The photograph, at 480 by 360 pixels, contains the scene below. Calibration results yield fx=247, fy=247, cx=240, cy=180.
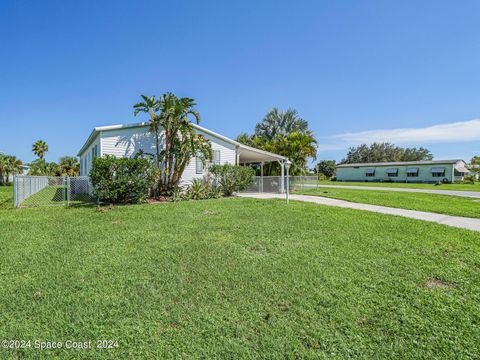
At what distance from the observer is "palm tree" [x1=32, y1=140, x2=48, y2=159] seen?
1544 inches

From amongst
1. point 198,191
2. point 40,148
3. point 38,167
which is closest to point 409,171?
point 198,191

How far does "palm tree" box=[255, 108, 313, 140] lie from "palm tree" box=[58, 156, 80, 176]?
85.2 ft

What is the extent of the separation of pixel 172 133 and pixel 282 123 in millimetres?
20400

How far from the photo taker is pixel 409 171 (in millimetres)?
41969

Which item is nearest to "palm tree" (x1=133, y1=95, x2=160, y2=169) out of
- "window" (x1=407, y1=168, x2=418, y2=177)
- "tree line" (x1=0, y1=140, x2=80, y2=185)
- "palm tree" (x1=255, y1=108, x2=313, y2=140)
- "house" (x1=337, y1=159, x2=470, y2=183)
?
"palm tree" (x1=255, y1=108, x2=313, y2=140)

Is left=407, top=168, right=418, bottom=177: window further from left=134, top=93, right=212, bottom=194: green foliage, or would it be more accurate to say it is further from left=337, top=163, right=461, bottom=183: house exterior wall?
left=134, top=93, right=212, bottom=194: green foliage

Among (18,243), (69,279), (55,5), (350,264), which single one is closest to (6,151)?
(55,5)

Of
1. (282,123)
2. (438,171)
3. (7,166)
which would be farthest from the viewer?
(438,171)

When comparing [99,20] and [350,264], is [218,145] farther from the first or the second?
[350,264]

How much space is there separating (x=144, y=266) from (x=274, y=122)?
28.4 meters

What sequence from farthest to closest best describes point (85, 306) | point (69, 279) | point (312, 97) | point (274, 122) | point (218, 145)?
1. point (274, 122)
2. point (312, 97)
3. point (218, 145)
4. point (69, 279)
5. point (85, 306)

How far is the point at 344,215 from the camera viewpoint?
27.5 feet

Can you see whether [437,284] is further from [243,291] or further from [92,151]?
[92,151]

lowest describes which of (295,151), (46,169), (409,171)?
(409,171)
